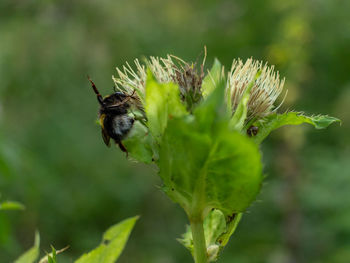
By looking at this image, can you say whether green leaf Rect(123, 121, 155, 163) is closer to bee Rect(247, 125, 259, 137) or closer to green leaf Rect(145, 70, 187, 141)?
green leaf Rect(145, 70, 187, 141)

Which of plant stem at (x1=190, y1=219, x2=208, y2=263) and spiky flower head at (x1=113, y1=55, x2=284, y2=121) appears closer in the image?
plant stem at (x1=190, y1=219, x2=208, y2=263)

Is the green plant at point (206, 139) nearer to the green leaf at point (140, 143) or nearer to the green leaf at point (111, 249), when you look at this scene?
the green leaf at point (140, 143)

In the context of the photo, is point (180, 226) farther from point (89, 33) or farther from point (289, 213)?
point (89, 33)

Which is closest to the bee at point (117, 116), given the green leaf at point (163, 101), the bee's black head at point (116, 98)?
the bee's black head at point (116, 98)

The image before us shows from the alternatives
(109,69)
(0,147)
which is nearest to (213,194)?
(0,147)

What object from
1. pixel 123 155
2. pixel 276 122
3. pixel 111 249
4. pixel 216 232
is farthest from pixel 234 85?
pixel 123 155

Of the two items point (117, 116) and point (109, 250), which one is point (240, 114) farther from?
point (109, 250)

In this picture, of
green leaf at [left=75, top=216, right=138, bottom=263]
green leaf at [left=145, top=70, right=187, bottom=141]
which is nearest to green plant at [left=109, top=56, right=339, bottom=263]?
green leaf at [left=145, top=70, right=187, bottom=141]
